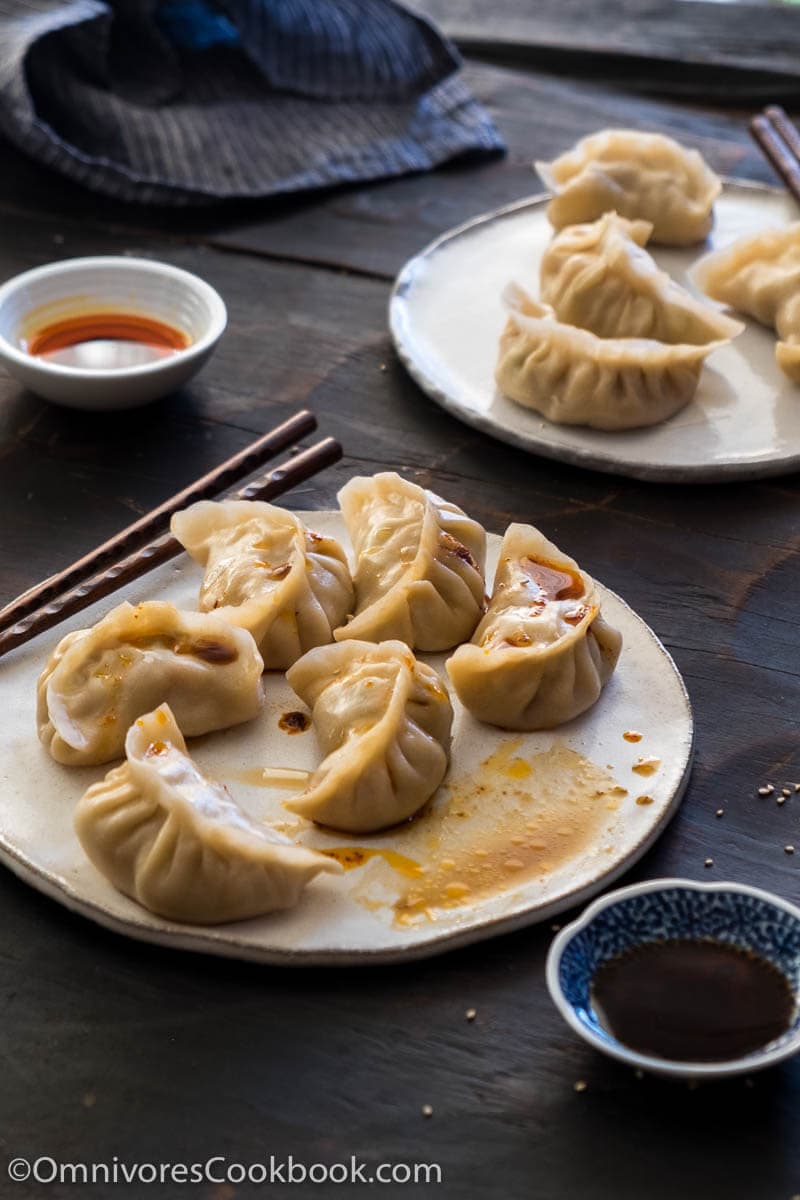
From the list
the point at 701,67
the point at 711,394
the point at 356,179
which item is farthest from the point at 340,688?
the point at 701,67

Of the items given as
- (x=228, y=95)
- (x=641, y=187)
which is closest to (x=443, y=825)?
(x=641, y=187)

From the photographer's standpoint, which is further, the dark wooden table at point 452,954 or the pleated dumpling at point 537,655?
the pleated dumpling at point 537,655

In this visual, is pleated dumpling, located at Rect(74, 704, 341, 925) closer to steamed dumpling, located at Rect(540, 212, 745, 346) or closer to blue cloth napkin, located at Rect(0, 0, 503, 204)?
steamed dumpling, located at Rect(540, 212, 745, 346)

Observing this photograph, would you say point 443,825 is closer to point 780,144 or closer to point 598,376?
point 598,376

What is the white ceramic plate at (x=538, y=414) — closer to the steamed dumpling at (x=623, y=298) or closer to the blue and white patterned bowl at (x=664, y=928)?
the steamed dumpling at (x=623, y=298)

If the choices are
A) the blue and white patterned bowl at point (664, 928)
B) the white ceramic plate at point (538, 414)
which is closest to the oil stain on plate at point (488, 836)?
the blue and white patterned bowl at point (664, 928)

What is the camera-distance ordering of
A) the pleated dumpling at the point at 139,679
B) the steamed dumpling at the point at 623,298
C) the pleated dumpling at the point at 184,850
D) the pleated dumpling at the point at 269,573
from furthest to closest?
the steamed dumpling at the point at 623,298
the pleated dumpling at the point at 269,573
the pleated dumpling at the point at 139,679
the pleated dumpling at the point at 184,850

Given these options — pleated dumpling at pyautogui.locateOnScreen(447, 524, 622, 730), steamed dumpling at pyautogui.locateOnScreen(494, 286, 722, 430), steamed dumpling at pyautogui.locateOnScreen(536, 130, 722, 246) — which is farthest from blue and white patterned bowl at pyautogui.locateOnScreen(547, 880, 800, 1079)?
steamed dumpling at pyautogui.locateOnScreen(536, 130, 722, 246)
